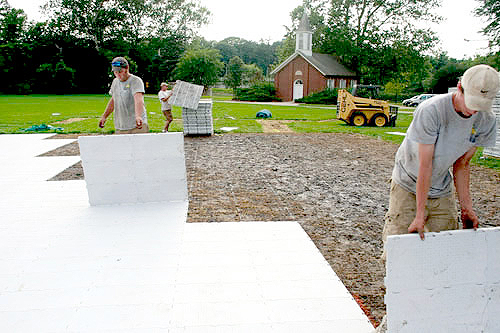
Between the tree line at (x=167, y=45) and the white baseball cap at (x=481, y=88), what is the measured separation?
124 feet

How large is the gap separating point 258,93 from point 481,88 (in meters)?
35.3

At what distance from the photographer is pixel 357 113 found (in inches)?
601

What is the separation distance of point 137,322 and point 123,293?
16.6 inches

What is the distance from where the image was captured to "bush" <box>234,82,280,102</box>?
3612 cm

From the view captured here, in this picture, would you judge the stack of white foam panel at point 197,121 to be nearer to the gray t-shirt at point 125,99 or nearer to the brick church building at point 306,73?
the gray t-shirt at point 125,99

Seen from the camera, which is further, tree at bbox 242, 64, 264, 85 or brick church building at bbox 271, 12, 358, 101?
tree at bbox 242, 64, 264, 85

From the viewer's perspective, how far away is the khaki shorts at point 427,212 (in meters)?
2.28

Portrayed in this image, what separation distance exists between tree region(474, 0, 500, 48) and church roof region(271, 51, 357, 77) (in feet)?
53.0

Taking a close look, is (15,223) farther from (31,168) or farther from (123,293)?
(31,168)

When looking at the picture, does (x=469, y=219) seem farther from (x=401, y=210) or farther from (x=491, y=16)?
(x=491, y=16)

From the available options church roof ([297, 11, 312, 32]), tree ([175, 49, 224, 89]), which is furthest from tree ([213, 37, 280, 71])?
church roof ([297, 11, 312, 32])

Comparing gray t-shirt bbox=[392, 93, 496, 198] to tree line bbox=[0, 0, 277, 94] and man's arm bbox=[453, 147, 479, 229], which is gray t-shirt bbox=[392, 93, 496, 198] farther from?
tree line bbox=[0, 0, 277, 94]

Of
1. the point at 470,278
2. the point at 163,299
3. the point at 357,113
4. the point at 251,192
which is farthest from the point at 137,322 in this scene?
the point at 357,113

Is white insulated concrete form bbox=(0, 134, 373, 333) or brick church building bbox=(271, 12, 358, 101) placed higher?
brick church building bbox=(271, 12, 358, 101)
